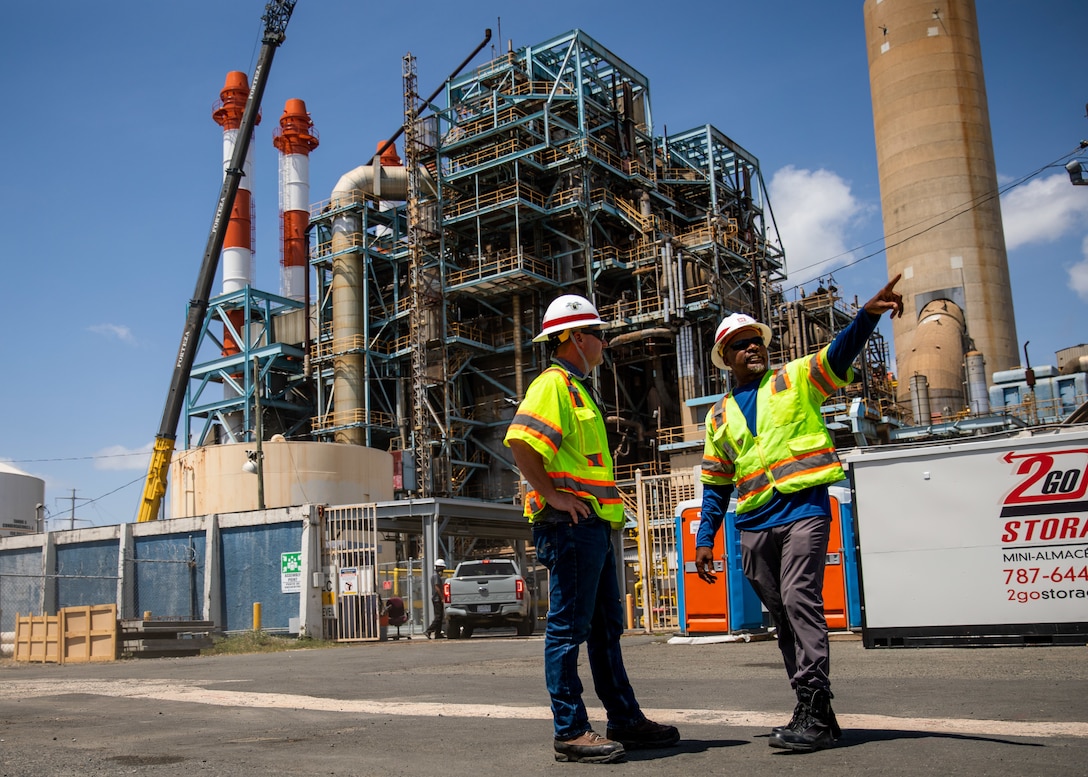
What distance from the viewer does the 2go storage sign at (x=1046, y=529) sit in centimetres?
983

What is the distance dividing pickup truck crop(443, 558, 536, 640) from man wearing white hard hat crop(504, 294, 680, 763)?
1611 cm

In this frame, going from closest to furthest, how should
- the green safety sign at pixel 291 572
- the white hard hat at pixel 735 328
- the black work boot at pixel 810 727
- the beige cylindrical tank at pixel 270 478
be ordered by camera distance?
1. the black work boot at pixel 810 727
2. the white hard hat at pixel 735 328
3. the green safety sign at pixel 291 572
4. the beige cylindrical tank at pixel 270 478

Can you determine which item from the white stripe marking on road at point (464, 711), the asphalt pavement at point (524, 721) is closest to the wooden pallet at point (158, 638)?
the white stripe marking on road at point (464, 711)

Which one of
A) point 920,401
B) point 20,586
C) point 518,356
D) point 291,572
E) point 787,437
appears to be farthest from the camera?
point 518,356

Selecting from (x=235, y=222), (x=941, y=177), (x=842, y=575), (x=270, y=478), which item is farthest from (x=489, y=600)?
(x=235, y=222)

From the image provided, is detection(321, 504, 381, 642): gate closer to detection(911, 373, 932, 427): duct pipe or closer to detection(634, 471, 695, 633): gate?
detection(634, 471, 695, 633): gate

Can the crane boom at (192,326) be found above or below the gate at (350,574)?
above

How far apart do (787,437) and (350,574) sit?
19467 millimetres

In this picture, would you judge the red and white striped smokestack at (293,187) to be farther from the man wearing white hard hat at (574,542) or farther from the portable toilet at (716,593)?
the man wearing white hard hat at (574,542)

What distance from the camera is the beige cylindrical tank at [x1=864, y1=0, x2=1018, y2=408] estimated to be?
165 feet

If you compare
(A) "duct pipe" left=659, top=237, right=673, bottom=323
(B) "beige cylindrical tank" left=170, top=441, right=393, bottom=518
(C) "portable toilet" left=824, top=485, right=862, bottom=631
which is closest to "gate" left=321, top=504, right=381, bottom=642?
(C) "portable toilet" left=824, top=485, right=862, bottom=631

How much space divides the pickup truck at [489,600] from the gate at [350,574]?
96.3 inches

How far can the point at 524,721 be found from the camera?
5418 mm

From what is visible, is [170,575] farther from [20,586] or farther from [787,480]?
[787,480]
